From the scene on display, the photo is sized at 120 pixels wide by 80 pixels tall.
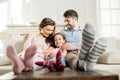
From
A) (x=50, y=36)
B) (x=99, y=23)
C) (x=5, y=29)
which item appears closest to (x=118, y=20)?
(x=99, y=23)

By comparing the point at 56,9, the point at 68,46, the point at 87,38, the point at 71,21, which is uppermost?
the point at 56,9

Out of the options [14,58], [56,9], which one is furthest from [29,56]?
[56,9]

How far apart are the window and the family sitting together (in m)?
1.87

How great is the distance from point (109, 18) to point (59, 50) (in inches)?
98.2

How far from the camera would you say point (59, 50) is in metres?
1.77

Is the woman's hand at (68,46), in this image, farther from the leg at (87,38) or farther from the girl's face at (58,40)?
the leg at (87,38)

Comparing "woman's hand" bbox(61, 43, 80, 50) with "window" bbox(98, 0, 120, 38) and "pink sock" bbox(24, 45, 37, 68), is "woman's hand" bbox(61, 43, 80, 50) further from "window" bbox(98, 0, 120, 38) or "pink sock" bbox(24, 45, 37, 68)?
"window" bbox(98, 0, 120, 38)

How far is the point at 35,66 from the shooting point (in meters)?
1.62

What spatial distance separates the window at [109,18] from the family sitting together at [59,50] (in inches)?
73.7

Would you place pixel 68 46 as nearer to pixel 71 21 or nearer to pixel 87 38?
pixel 71 21

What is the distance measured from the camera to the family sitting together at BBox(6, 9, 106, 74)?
4.72ft

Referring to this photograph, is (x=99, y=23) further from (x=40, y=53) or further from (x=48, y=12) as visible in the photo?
(x=40, y=53)

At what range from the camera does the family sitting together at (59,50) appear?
1.44 meters

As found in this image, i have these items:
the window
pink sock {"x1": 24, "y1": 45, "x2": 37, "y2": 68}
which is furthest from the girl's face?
the window
